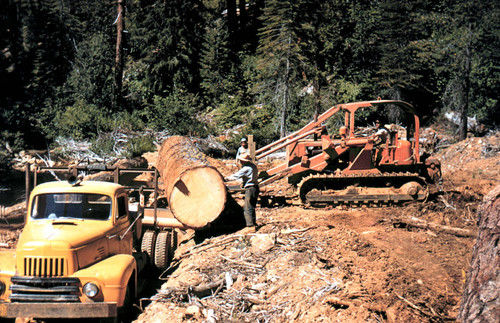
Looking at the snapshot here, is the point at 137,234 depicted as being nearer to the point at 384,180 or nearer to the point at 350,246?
the point at 350,246

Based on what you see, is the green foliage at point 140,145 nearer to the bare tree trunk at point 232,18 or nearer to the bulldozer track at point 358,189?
the bulldozer track at point 358,189

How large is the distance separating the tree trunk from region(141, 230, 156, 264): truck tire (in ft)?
19.4

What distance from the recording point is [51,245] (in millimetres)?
5836

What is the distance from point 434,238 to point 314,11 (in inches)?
607

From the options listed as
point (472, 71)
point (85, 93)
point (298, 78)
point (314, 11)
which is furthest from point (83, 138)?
point (472, 71)

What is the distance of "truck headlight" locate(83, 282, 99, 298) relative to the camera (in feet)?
18.9

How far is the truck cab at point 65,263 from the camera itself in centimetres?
568

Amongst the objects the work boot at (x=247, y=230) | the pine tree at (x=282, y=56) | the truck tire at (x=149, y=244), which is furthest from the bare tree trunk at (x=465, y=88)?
the truck tire at (x=149, y=244)

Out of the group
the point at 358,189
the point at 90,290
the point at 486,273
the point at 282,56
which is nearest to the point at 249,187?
the point at 358,189

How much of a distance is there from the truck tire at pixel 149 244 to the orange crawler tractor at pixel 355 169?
13.6 feet

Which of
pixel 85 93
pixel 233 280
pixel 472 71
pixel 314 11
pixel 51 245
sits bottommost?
pixel 233 280

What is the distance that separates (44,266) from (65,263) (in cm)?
27

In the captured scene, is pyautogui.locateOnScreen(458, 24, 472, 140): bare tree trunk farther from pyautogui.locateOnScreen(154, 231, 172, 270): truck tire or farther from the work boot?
pyautogui.locateOnScreen(154, 231, 172, 270): truck tire

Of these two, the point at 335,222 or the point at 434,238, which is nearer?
the point at 434,238
